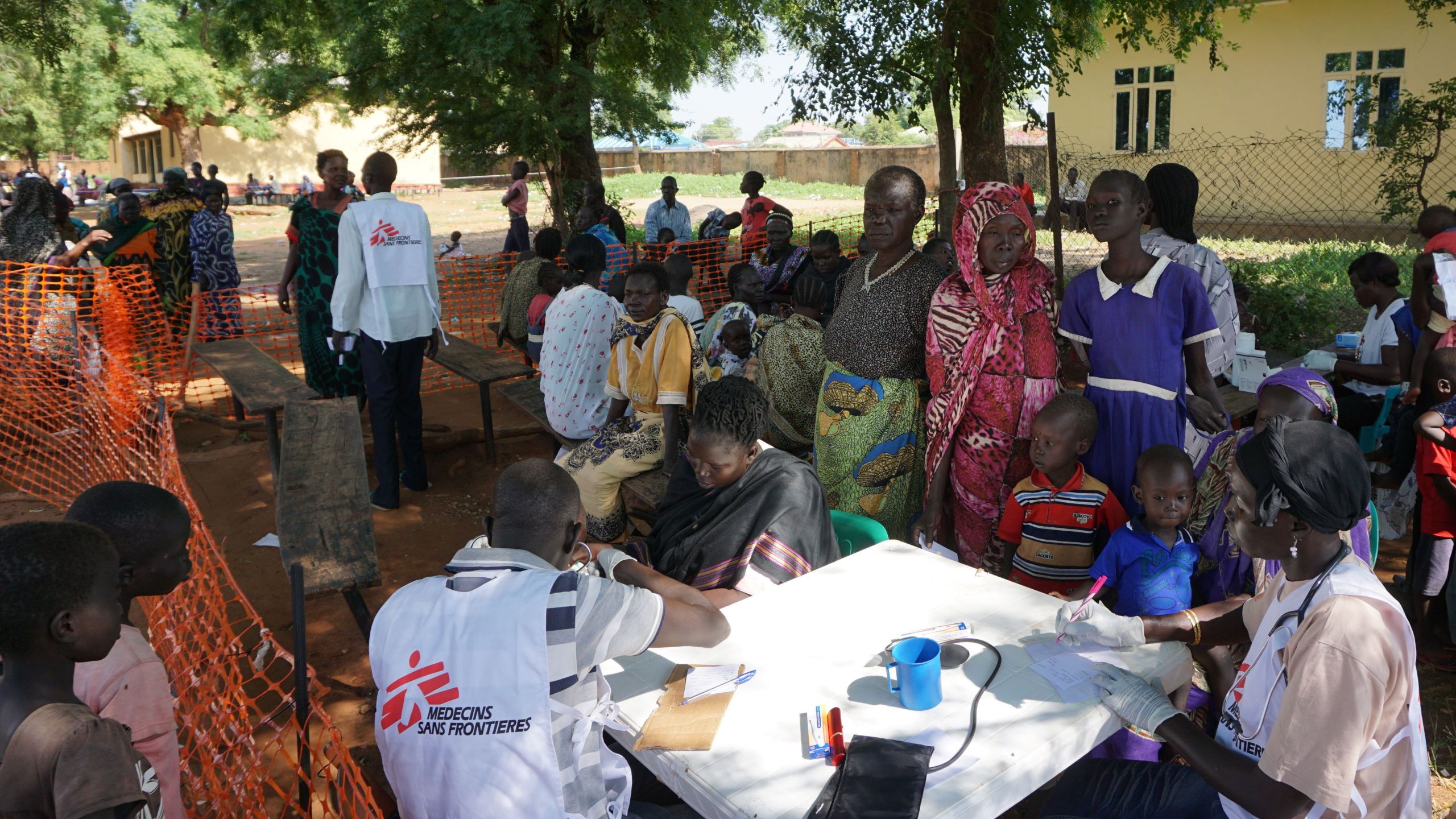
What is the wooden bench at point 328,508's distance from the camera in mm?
3527

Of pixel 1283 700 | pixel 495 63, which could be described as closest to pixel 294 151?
pixel 495 63

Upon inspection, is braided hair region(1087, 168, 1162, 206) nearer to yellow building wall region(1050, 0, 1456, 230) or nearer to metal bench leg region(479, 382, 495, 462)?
metal bench leg region(479, 382, 495, 462)

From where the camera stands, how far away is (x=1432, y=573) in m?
3.77

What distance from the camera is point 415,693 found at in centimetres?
195

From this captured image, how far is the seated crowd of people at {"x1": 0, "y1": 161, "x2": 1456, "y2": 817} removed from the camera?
Result: 185 centimetres

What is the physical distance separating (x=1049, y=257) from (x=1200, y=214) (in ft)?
16.1

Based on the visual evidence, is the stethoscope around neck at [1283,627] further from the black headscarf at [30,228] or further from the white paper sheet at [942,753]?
the black headscarf at [30,228]

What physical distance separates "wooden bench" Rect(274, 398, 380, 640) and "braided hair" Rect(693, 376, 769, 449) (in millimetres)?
1320

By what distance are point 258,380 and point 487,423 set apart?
1.41 meters

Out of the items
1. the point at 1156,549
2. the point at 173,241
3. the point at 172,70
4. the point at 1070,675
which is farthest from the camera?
the point at 172,70

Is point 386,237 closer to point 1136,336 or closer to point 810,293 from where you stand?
point 810,293

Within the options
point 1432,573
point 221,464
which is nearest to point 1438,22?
point 1432,573

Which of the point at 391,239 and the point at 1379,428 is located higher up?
the point at 391,239

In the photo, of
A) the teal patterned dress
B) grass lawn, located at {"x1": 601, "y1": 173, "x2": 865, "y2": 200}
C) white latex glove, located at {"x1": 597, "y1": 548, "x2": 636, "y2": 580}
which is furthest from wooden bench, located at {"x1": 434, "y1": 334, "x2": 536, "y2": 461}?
grass lawn, located at {"x1": 601, "y1": 173, "x2": 865, "y2": 200}
